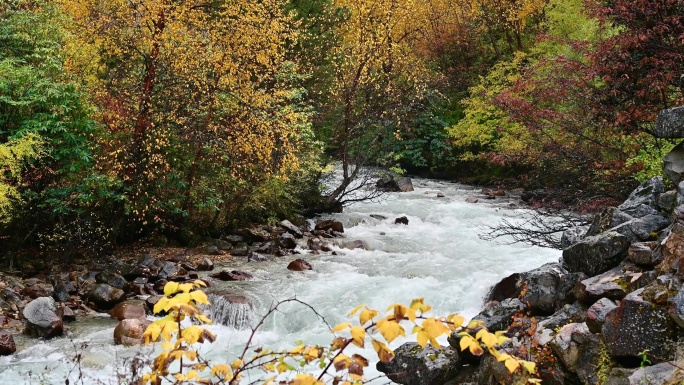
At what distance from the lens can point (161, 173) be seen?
12.2 meters

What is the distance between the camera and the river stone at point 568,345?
5227 millimetres

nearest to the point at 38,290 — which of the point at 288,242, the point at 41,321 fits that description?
the point at 41,321

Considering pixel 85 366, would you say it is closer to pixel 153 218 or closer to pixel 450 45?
pixel 153 218

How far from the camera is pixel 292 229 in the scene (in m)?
14.9

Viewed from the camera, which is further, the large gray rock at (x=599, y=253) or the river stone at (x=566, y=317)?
the large gray rock at (x=599, y=253)

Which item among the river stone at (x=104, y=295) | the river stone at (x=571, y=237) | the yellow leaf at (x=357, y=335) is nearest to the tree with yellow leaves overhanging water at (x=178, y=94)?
the river stone at (x=104, y=295)

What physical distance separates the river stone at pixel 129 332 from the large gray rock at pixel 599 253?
589cm

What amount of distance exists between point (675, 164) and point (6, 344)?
28.0 feet

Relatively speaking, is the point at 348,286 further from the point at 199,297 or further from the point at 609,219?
the point at 199,297

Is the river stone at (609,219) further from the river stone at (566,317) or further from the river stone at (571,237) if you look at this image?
the river stone at (566,317)

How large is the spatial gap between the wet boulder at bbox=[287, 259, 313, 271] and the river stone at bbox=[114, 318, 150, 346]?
3.88 metres

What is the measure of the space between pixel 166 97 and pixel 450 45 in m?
17.0

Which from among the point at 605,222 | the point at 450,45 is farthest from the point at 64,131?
the point at 450,45

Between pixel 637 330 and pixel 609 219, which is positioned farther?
pixel 609 219
